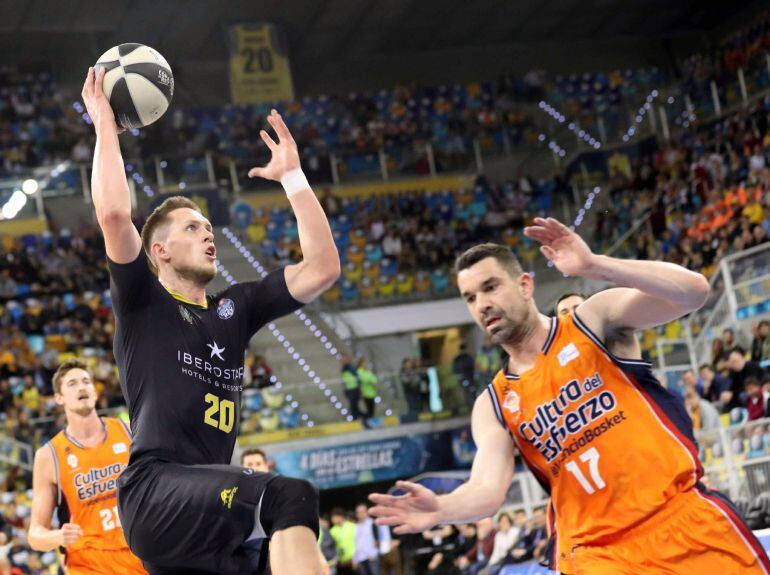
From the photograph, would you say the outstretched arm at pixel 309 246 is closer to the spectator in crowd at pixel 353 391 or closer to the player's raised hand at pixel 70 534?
the player's raised hand at pixel 70 534

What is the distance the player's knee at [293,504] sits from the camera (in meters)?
3.68

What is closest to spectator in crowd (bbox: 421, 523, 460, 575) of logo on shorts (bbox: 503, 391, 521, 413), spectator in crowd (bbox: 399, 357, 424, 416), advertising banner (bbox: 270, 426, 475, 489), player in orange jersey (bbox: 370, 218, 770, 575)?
Answer: advertising banner (bbox: 270, 426, 475, 489)

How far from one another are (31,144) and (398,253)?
9.01 m

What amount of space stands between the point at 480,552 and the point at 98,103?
11921mm

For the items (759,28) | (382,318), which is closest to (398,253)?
(382,318)

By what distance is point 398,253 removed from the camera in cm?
2397

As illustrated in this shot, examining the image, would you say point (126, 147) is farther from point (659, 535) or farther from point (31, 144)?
point (659, 535)

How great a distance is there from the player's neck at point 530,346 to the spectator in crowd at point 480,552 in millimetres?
10785

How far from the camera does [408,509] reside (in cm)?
388

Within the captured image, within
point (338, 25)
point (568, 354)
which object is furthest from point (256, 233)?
point (568, 354)

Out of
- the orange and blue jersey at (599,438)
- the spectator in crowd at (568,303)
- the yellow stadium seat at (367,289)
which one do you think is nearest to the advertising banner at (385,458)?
the yellow stadium seat at (367,289)

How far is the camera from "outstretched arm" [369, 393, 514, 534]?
3812mm

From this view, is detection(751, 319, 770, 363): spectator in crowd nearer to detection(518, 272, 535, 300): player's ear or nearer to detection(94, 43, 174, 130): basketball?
detection(518, 272, 535, 300): player's ear

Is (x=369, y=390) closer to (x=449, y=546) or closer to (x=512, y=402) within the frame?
(x=449, y=546)
